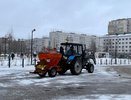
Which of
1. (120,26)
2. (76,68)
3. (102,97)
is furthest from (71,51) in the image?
(120,26)

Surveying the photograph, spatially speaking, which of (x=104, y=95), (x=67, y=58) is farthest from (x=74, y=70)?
(x=104, y=95)

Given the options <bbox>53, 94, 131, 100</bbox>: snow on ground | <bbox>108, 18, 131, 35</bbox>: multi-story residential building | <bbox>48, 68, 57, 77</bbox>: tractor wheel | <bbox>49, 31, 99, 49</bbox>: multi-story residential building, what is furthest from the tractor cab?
<bbox>108, 18, 131, 35</bbox>: multi-story residential building

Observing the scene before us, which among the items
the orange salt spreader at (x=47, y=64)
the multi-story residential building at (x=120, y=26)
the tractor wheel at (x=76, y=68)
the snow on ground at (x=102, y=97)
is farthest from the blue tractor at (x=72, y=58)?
the multi-story residential building at (x=120, y=26)

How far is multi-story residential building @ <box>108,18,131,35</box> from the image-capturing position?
578ft

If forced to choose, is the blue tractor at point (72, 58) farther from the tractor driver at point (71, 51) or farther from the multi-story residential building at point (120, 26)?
the multi-story residential building at point (120, 26)

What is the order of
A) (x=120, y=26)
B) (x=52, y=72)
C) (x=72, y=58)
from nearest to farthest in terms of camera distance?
1. (x=52, y=72)
2. (x=72, y=58)
3. (x=120, y=26)

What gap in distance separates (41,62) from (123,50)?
458ft

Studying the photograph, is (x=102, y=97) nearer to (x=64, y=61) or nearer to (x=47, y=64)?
(x=47, y=64)

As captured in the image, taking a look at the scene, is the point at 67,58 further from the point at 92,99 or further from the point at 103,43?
the point at 103,43

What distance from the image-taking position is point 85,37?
169875 mm

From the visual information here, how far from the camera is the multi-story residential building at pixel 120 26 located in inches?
6935

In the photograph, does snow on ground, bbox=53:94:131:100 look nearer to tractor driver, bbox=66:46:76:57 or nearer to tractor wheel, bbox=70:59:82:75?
tractor wheel, bbox=70:59:82:75

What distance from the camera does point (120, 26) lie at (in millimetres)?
179125

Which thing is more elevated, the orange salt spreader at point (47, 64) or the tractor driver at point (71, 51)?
the tractor driver at point (71, 51)
